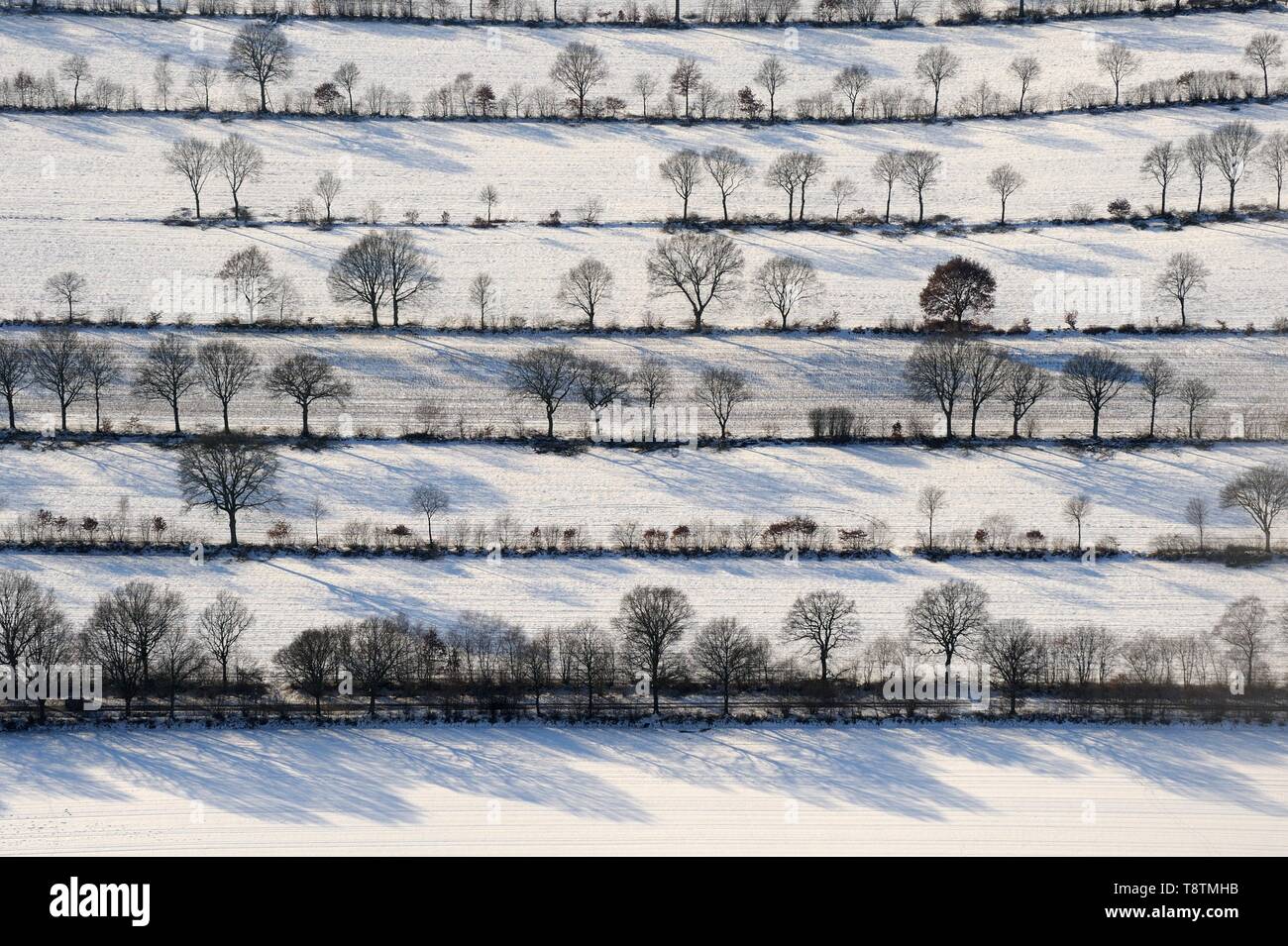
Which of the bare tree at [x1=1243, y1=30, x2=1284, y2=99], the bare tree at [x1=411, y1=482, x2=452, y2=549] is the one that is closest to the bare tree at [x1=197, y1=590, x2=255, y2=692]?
the bare tree at [x1=411, y1=482, x2=452, y2=549]

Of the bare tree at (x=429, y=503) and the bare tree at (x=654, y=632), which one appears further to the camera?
the bare tree at (x=429, y=503)

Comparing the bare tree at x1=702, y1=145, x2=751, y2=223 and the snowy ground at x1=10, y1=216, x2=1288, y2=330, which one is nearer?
the snowy ground at x1=10, y1=216, x2=1288, y2=330

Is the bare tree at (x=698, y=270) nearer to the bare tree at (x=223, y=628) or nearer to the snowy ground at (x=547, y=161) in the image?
the snowy ground at (x=547, y=161)

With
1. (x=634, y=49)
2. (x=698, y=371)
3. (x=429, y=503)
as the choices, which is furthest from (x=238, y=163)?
(x=429, y=503)

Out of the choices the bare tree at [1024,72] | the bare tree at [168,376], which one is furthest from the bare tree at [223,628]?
the bare tree at [1024,72]

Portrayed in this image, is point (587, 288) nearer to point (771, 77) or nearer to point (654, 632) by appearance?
point (771, 77)

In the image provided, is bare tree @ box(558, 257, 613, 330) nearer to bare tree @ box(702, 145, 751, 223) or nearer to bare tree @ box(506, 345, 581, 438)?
bare tree @ box(506, 345, 581, 438)
